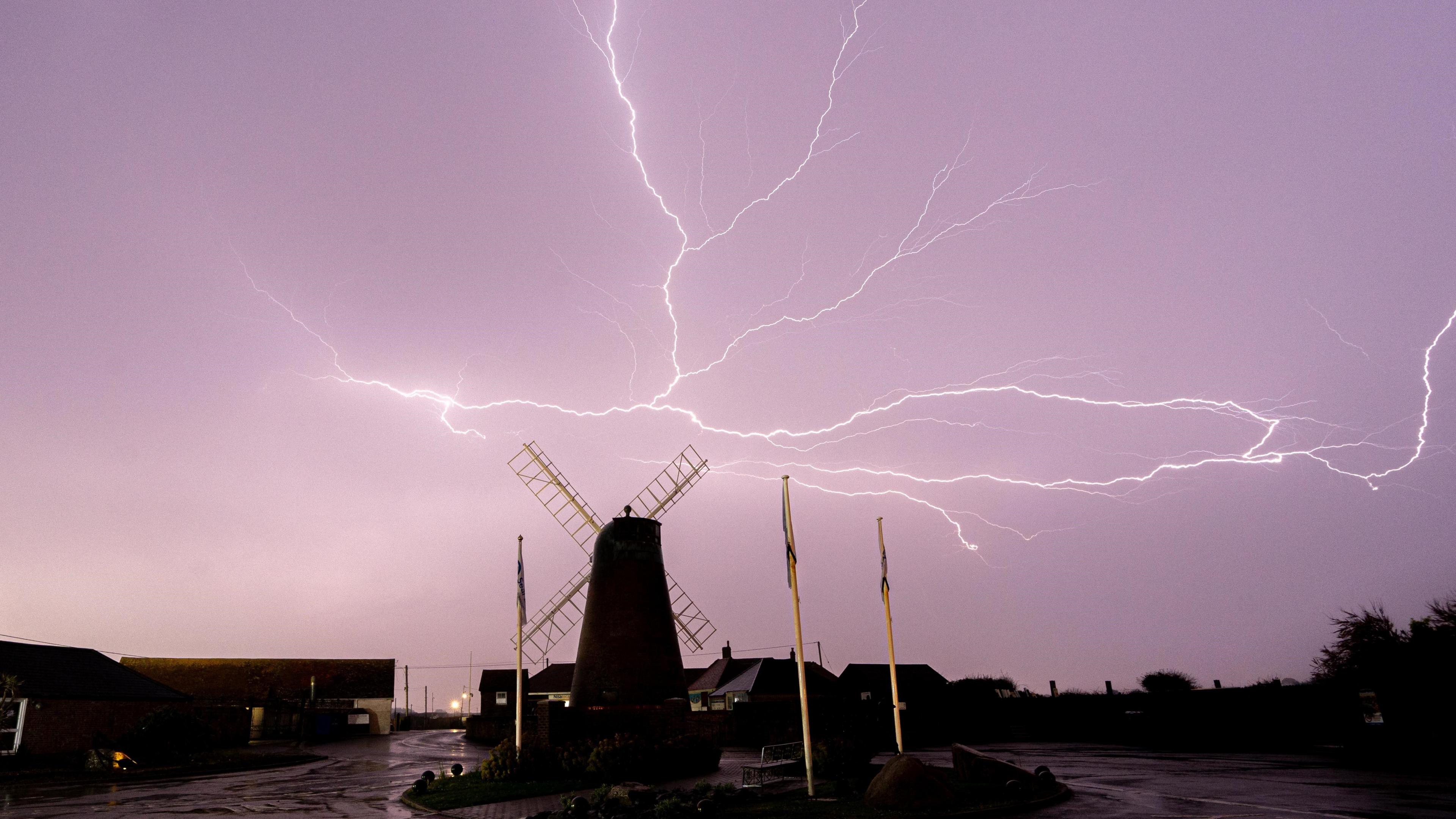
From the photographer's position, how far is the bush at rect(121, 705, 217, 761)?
3228cm

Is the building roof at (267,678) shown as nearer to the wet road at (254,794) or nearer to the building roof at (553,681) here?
the building roof at (553,681)

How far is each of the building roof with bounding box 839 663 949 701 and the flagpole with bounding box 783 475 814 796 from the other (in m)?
32.7

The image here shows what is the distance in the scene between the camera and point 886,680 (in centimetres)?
5200

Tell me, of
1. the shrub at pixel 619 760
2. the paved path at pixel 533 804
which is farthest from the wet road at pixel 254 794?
the shrub at pixel 619 760

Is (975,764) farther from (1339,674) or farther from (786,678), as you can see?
(786,678)

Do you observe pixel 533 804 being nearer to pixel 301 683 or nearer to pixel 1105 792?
pixel 1105 792

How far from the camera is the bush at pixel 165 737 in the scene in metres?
32.3

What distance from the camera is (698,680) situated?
2534 inches

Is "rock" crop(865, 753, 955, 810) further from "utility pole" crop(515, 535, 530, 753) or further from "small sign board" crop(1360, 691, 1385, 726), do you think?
"small sign board" crop(1360, 691, 1385, 726)

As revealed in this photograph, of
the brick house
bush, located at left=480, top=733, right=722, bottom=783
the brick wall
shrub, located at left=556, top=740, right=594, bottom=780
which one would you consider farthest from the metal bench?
the brick wall

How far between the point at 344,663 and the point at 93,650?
27477mm

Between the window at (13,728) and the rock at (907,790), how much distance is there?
34390 mm

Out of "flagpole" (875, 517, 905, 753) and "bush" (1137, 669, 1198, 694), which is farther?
"bush" (1137, 669, 1198, 694)

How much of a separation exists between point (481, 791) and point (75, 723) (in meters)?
28.2
